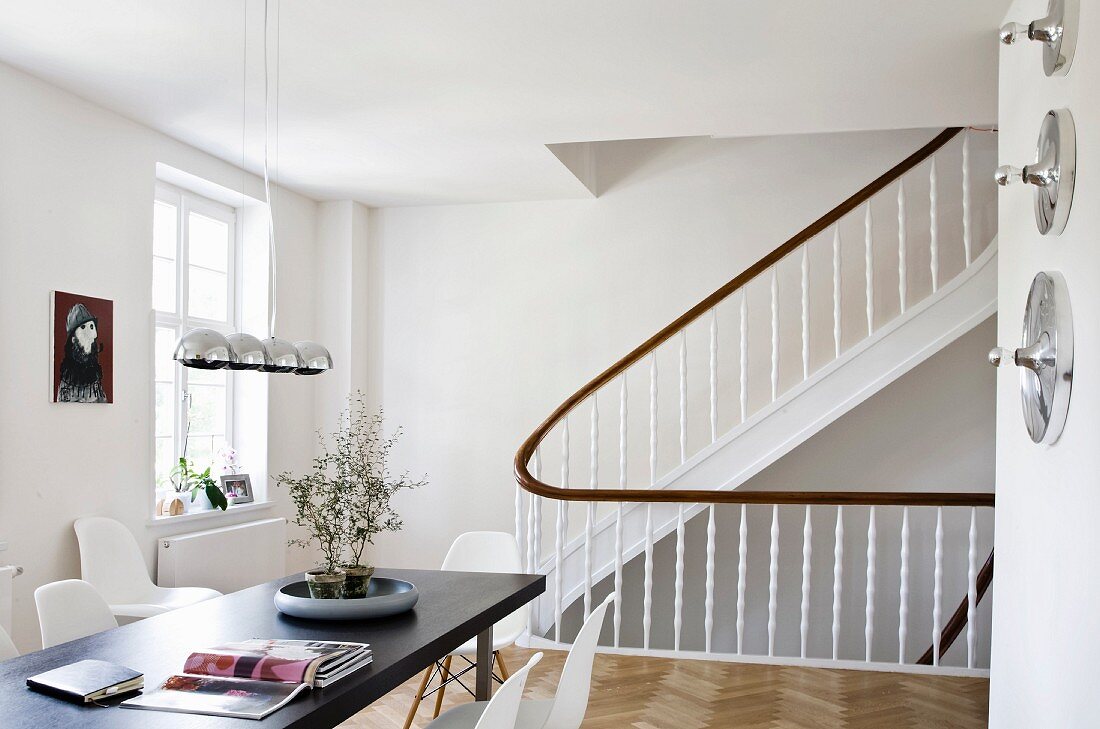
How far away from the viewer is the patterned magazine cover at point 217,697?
2041mm

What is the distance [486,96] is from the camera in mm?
4512

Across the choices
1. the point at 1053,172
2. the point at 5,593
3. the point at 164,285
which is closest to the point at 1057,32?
the point at 1053,172

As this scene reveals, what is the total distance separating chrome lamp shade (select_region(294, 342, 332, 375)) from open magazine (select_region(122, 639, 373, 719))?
108 centimetres

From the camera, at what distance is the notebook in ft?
6.86

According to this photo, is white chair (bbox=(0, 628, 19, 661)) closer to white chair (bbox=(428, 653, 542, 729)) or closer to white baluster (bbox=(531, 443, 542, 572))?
white chair (bbox=(428, 653, 542, 729))

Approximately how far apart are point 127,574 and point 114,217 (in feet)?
5.55

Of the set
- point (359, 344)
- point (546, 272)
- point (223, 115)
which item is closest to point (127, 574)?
point (223, 115)

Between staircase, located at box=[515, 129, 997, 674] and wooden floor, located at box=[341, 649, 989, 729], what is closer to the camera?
wooden floor, located at box=[341, 649, 989, 729]

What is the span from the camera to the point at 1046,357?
101 inches

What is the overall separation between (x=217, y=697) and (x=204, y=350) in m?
1.13

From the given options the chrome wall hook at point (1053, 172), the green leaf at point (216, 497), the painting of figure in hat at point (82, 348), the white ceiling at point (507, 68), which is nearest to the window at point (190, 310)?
the green leaf at point (216, 497)

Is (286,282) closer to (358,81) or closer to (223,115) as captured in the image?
(223,115)

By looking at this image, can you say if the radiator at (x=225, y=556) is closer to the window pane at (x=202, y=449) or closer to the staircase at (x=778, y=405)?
the window pane at (x=202, y=449)

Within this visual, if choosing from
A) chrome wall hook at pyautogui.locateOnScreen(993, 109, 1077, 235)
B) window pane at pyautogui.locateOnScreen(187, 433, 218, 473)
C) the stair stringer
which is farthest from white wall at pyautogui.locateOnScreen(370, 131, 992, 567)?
chrome wall hook at pyautogui.locateOnScreen(993, 109, 1077, 235)
